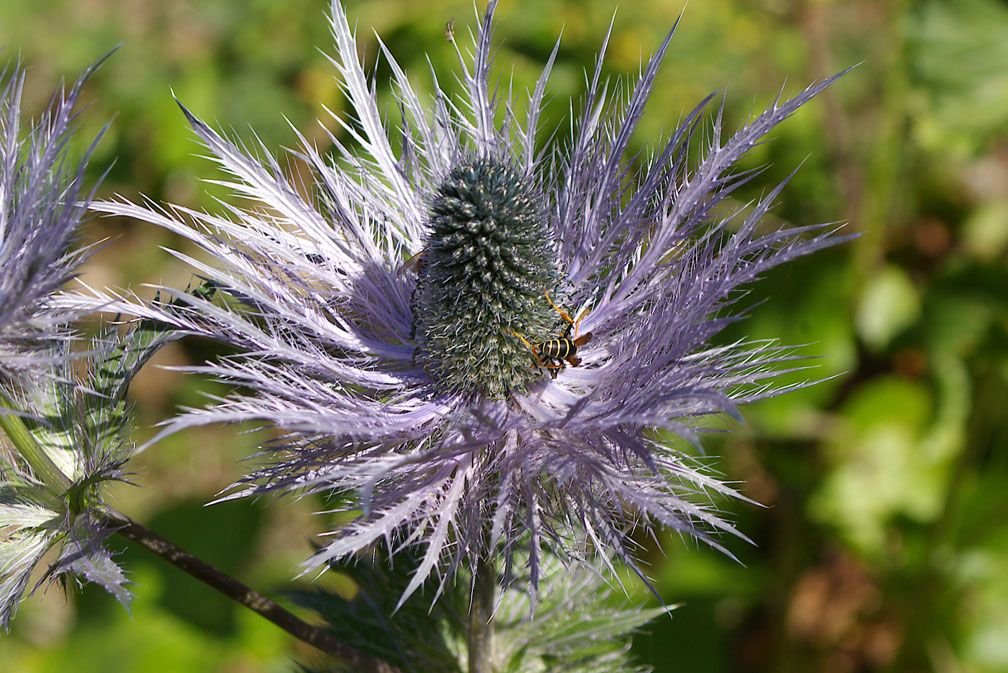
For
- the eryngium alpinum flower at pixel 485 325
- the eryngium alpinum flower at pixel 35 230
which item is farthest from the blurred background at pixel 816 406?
the eryngium alpinum flower at pixel 35 230

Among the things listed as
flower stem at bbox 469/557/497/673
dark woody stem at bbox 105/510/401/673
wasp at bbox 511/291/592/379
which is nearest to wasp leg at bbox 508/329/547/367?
wasp at bbox 511/291/592/379

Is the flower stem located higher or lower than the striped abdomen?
lower

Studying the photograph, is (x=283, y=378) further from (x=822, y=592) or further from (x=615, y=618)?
(x=822, y=592)

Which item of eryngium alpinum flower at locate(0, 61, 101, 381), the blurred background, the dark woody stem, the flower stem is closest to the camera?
eryngium alpinum flower at locate(0, 61, 101, 381)

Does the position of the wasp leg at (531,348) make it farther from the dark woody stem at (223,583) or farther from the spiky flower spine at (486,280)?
the dark woody stem at (223,583)

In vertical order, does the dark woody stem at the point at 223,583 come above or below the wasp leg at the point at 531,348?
below

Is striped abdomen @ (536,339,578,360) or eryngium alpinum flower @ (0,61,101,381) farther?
striped abdomen @ (536,339,578,360)

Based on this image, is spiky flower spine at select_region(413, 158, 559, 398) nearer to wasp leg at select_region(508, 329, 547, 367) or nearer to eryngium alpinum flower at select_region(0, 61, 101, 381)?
wasp leg at select_region(508, 329, 547, 367)
